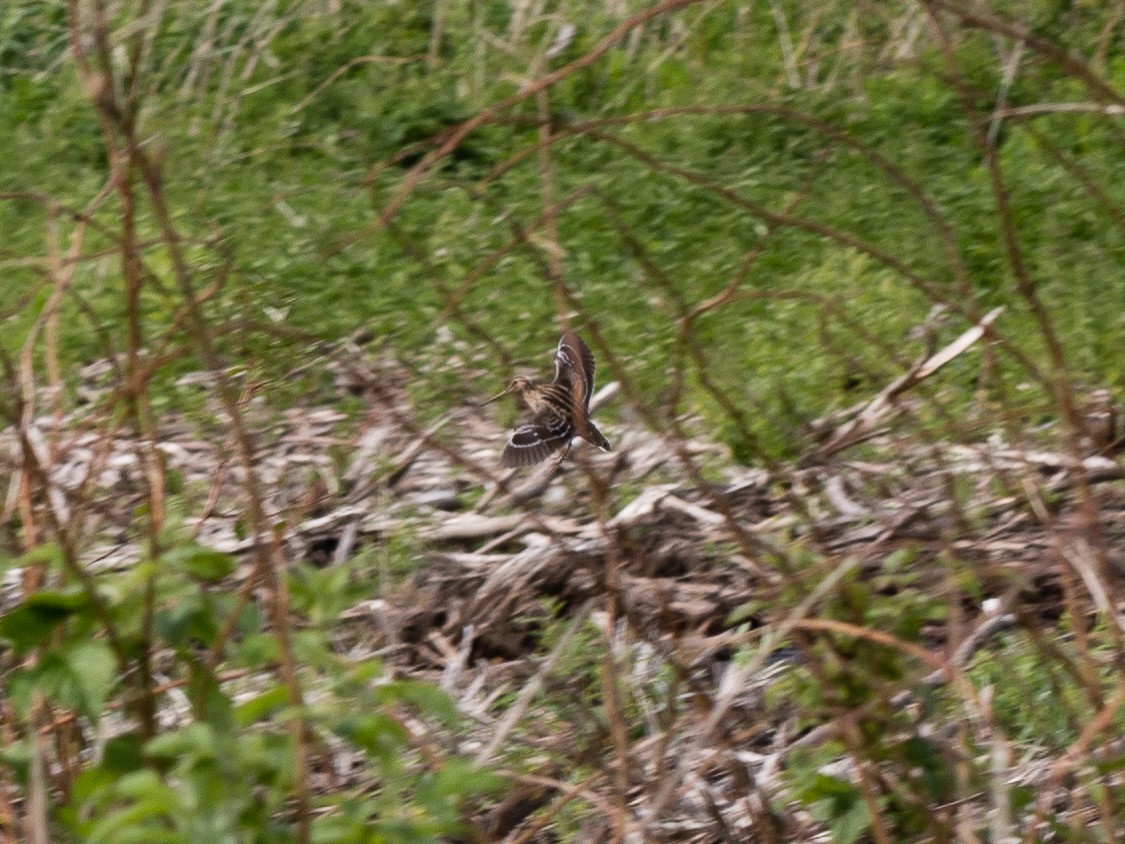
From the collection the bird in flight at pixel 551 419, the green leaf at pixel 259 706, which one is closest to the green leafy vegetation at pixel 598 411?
the green leaf at pixel 259 706

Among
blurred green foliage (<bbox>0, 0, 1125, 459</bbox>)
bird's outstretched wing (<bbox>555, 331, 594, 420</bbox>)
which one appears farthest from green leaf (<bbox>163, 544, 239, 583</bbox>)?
blurred green foliage (<bbox>0, 0, 1125, 459</bbox>)

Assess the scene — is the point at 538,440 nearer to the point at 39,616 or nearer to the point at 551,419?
the point at 551,419

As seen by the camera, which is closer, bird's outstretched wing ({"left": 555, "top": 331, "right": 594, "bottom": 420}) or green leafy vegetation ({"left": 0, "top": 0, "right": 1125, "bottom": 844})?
green leafy vegetation ({"left": 0, "top": 0, "right": 1125, "bottom": 844})

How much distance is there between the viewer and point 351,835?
236 centimetres

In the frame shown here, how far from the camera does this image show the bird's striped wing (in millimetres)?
4223

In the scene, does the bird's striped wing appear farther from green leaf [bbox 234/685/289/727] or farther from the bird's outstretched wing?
green leaf [bbox 234/685/289/727]

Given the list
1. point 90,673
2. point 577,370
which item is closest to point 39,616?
point 90,673

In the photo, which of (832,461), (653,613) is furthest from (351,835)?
(832,461)

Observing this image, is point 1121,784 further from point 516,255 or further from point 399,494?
point 516,255

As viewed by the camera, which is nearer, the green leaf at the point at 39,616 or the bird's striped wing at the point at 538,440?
the green leaf at the point at 39,616

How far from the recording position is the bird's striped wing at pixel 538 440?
13.9 ft

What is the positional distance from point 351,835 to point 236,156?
5878 mm

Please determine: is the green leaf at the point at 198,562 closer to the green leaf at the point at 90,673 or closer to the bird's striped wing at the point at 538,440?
the green leaf at the point at 90,673

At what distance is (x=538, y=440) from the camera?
424 cm
